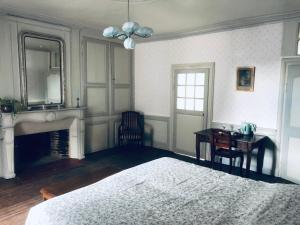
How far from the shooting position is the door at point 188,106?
15.1ft

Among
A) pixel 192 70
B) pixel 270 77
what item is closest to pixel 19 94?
pixel 192 70

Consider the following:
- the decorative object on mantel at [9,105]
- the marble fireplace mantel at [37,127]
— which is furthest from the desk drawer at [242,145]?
the decorative object on mantel at [9,105]

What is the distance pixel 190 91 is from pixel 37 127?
9.47ft

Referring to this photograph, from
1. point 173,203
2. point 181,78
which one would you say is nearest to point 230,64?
point 181,78

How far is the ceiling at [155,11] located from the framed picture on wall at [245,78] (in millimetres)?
789

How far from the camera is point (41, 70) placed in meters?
4.04

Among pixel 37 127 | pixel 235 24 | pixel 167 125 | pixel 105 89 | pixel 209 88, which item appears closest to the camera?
pixel 235 24

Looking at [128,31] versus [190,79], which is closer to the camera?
[128,31]

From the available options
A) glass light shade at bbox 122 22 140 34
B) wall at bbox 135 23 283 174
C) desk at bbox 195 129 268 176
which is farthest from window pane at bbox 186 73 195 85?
glass light shade at bbox 122 22 140 34

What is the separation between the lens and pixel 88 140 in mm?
4883

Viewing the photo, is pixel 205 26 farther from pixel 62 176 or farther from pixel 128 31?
pixel 62 176

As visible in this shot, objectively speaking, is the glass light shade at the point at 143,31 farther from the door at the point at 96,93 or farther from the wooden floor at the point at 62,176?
the door at the point at 96,93

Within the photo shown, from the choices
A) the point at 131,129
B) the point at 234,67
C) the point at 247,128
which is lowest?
the point at 131,129

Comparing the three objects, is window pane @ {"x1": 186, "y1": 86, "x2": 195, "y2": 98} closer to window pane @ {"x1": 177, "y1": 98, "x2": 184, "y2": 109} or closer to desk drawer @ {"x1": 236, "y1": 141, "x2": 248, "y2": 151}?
window pane @ {"x1": 177, "y1": 98, "x2": 184, "y2": 109}
